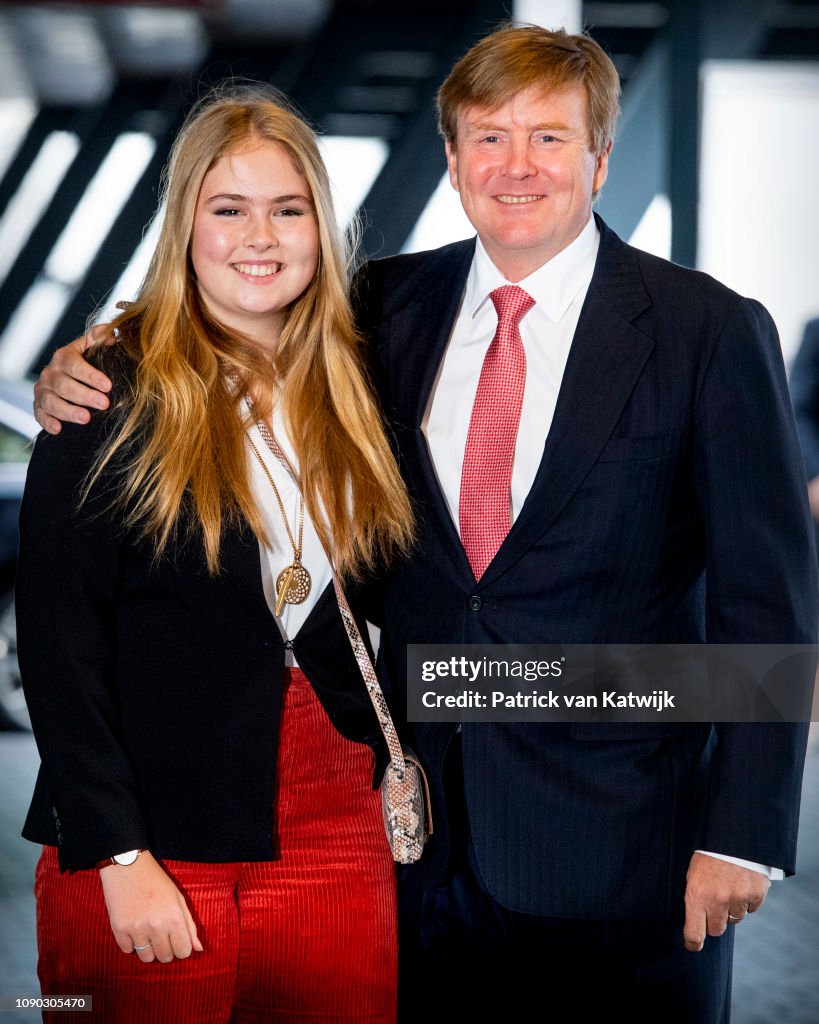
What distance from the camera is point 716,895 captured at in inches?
69.1

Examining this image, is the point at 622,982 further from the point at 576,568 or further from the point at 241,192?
the point at 241,192

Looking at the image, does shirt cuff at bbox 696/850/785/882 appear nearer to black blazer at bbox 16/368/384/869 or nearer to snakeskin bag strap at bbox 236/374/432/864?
snakeskin bag strap at bbox 236/374/432/864

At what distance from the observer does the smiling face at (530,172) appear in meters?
1.87

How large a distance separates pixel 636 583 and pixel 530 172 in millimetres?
615

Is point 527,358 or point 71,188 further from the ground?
point 71,188

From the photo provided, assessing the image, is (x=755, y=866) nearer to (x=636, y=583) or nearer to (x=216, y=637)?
(x=636, y=583)

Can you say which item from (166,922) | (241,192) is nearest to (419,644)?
(166,922)

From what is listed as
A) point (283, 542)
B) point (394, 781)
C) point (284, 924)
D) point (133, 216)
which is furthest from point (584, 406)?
point (133, 216)

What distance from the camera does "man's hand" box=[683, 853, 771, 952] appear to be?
175 centimetres

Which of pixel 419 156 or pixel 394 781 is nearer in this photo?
pixel 394 781

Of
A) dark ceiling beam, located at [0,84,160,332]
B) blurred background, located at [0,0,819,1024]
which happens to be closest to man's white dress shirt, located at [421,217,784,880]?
blurred background, located at [0,0,819,1024]

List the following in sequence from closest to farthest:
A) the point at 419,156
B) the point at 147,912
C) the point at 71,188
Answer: the point at 147,912, the point at 419,156, the point at 71,188

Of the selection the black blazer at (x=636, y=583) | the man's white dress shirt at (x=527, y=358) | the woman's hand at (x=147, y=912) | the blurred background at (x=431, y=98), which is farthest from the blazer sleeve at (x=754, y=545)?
the blurred background at (x=431, y=98)

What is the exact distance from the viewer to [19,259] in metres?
4.84
